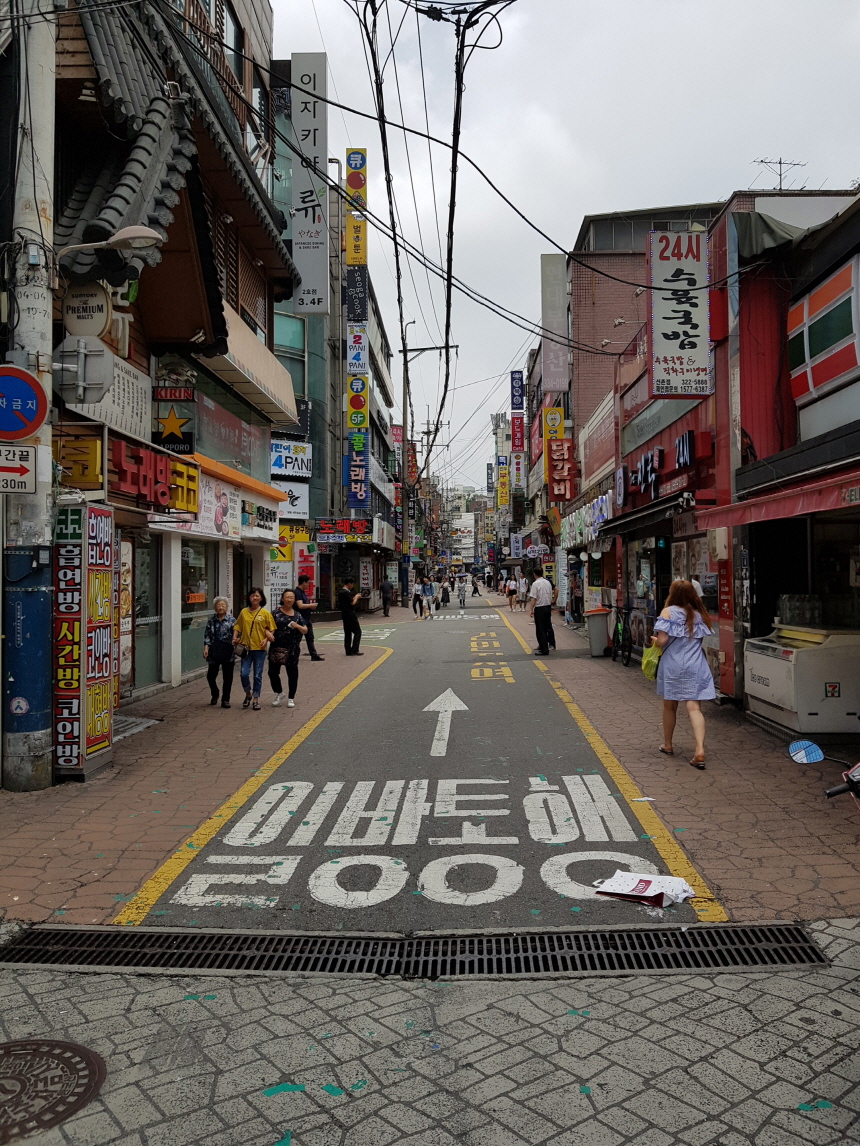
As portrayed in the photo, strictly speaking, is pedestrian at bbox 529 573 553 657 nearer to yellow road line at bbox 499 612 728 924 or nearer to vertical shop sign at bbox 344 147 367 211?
yellow road line at bbox 499 612 728 924

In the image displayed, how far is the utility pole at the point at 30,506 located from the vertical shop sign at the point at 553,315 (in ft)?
90.7

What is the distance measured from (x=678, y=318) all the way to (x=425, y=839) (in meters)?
8.37

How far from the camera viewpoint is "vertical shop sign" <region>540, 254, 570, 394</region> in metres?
33.2

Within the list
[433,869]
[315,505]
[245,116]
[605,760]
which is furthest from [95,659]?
[315,505]

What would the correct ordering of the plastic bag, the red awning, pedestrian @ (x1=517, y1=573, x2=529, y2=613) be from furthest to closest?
pedestrian @ (x1=517, y1=573, x2=529, y2=613)
the plastic bag
the red awning

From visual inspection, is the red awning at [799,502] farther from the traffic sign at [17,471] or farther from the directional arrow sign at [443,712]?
the traffic sign at [17,471]

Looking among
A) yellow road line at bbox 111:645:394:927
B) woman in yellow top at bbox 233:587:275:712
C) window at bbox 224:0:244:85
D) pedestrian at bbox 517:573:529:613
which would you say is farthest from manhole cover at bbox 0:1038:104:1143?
pedestrian at bbox 517:573:529:613

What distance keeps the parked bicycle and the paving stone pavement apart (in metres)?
11.7

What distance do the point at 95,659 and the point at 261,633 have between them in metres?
3.24

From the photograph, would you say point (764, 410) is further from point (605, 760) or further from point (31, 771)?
point (31, 771)

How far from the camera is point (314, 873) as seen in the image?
5.12 m

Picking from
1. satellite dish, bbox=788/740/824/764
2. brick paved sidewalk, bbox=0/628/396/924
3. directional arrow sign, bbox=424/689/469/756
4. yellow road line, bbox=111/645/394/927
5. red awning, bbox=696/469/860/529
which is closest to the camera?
satellite dish, bbox=788/740/824/764

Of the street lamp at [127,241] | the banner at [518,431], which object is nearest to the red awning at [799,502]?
the street lamp at [127,241]

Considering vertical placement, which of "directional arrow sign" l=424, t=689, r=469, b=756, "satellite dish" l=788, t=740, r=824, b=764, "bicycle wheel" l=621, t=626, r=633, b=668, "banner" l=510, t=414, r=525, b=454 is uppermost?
"banner" l=510, t=414, r=525, b=454
